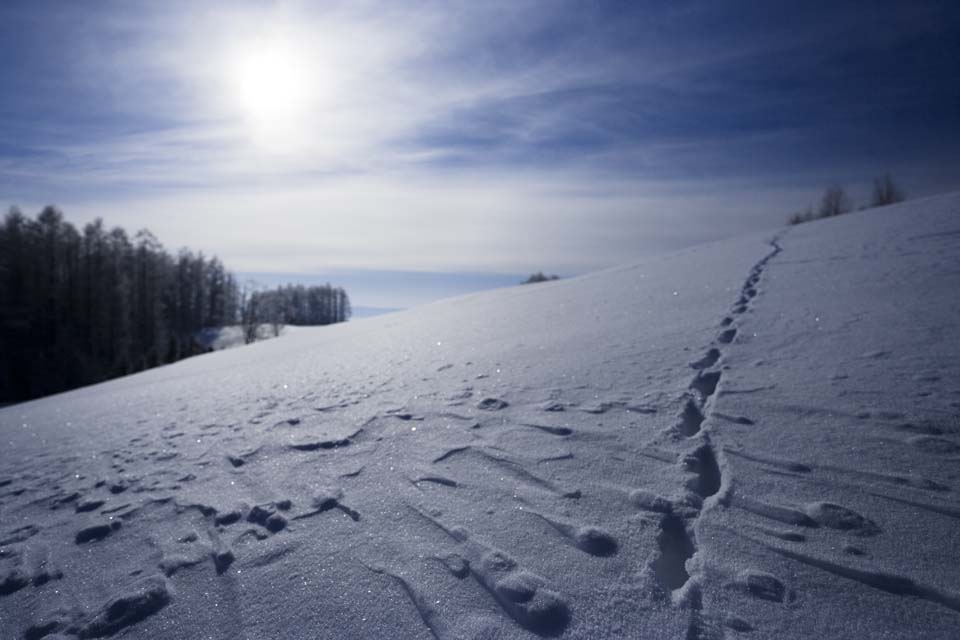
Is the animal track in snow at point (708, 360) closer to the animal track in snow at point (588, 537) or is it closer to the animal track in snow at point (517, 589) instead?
the animal track in snow at point (588, 537)

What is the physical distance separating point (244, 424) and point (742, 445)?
4.24 meters

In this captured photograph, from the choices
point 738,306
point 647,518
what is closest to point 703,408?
point 647,518

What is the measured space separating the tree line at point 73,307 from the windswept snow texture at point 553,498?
2622cm

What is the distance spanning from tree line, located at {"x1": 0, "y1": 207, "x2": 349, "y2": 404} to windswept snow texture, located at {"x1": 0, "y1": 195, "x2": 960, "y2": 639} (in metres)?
26.2

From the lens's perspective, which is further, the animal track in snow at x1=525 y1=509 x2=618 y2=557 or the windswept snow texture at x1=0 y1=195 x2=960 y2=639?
the animal track in snow at x1=525 y1=509 x2=618 y2=557

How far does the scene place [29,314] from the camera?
111 feet

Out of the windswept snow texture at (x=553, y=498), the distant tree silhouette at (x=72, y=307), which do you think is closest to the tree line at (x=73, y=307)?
the distant tree silhouette at (x=72, y=307)

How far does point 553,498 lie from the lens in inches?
88.4

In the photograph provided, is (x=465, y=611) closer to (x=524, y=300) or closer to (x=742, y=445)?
(x=742, y=445)

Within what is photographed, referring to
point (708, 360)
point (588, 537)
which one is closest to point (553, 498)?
point (588, 537)

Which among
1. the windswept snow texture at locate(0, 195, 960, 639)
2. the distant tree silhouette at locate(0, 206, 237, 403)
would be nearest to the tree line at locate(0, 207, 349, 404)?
the distant tree silhouette at locate(0, 206, 237, 403)

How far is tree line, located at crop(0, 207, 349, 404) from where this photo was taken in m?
32.1

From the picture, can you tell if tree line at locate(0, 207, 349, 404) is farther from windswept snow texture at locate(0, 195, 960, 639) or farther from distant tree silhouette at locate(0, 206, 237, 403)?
windswept snow texture at locate(0, 195, 960, 639)

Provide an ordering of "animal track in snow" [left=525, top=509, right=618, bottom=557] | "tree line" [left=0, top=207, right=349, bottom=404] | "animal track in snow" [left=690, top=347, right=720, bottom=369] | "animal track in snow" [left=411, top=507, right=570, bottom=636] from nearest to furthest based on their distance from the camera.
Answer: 1. "animal track in snow" [left=411, top=507, right=570, bottom=636]
2. "animal track in snow" [left=525, top=509, right=618, bottom=557]
3. "animal track in snow" [left=690, top=347, right=720, bottom=369]
4. "tree line" [left=0, top=207, right=349, bottom=404]
